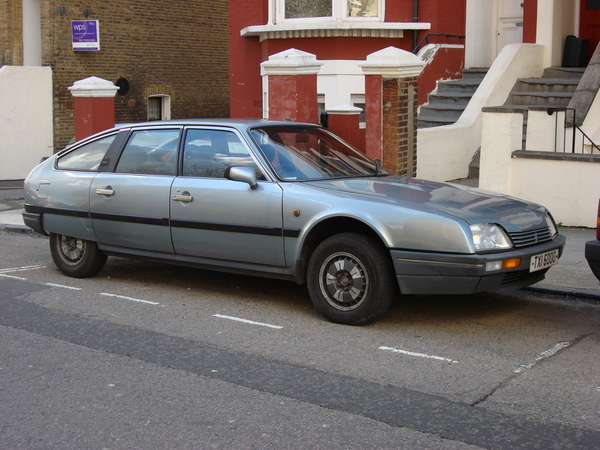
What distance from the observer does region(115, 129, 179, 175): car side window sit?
304 inches

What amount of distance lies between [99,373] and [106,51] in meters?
17.8

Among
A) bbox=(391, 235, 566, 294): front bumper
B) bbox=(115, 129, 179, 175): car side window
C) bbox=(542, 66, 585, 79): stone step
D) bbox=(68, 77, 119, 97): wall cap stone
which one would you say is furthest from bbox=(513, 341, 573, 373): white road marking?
bbox=(68, 77, 119, 97): wall cap stone

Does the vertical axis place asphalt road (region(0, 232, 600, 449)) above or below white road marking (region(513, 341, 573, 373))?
below

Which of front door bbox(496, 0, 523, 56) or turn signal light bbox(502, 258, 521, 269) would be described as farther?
front door bbox(496, 0, 523, 56)

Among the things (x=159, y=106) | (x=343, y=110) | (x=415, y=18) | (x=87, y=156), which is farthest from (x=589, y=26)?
(x=159, y=106)

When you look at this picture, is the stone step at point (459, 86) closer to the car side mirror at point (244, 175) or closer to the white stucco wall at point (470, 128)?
the white stucco wall at point (470, 128)

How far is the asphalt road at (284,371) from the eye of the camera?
4574mm

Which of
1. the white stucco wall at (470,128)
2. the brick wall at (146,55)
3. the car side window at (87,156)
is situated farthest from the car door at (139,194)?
the brick wall at (146,55)

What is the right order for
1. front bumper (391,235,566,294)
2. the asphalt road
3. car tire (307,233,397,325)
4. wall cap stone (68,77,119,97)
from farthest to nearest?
wall cap stone (68,77,119,97)
car tire (307,233,397,325)
front bumper (391,235,566,294)
the asphalt road

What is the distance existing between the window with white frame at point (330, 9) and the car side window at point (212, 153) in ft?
28.7

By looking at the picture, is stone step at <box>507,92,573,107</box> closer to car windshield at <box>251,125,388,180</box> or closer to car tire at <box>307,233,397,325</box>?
car windshield at <box>251,125,388,180</box>

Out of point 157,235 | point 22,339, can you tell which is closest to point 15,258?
point 157,235

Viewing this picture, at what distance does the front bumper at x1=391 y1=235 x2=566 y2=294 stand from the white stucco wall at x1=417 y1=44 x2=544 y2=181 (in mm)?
7019

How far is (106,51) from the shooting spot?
72.3 ft
